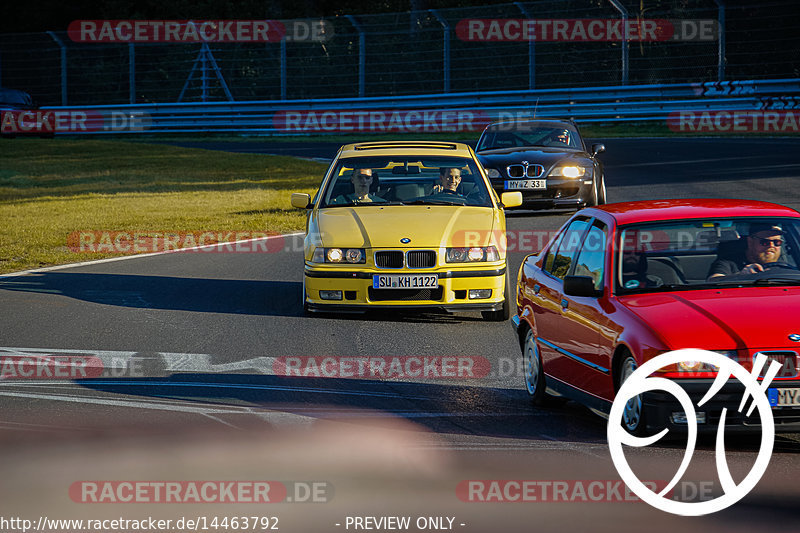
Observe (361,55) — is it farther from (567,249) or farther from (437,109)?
(567,249)

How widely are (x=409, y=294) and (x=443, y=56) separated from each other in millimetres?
26869

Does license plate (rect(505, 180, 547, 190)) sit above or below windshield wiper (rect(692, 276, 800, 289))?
above

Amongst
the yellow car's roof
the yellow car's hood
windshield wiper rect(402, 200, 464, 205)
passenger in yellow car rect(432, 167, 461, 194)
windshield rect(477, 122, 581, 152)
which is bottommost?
the yellow car's hood

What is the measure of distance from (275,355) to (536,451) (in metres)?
3.47

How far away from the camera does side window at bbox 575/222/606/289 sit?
7.39 meters

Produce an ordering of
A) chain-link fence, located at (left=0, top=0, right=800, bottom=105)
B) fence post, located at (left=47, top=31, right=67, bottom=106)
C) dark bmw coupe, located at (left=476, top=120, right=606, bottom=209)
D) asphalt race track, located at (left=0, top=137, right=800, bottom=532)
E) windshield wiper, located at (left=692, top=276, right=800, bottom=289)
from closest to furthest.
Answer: asphalt race track, located at (left=0, top=137, right=800, bottom=532), windshield wiper, located at (left=692, top=276, right=800, bottom=289), dark bmw coupe, located at (left=476, top=120, right=606, bottom=209), chain-link fence, located at (left=0, top=0, right=800, bottom=105), fence post, located at (left=47, top=31, right=67, bottom=106)

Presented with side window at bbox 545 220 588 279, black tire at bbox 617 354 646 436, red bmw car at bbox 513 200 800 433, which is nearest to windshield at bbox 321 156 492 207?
red bmw car at bbox 513 200 800 433

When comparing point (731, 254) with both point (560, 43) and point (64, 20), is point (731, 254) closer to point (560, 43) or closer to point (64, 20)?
point (560, 43)

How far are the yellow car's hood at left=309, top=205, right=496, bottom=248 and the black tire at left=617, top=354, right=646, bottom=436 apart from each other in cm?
449

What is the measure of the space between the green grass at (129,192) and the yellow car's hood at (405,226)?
17.4ft

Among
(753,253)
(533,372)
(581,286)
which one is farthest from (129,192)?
(753,253)

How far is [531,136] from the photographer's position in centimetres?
1955

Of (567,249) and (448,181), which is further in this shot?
(448,181)

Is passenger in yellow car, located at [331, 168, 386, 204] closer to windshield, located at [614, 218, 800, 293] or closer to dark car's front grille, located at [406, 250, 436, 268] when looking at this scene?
dark car's front grille, located at [406, 250, 436, 268]
